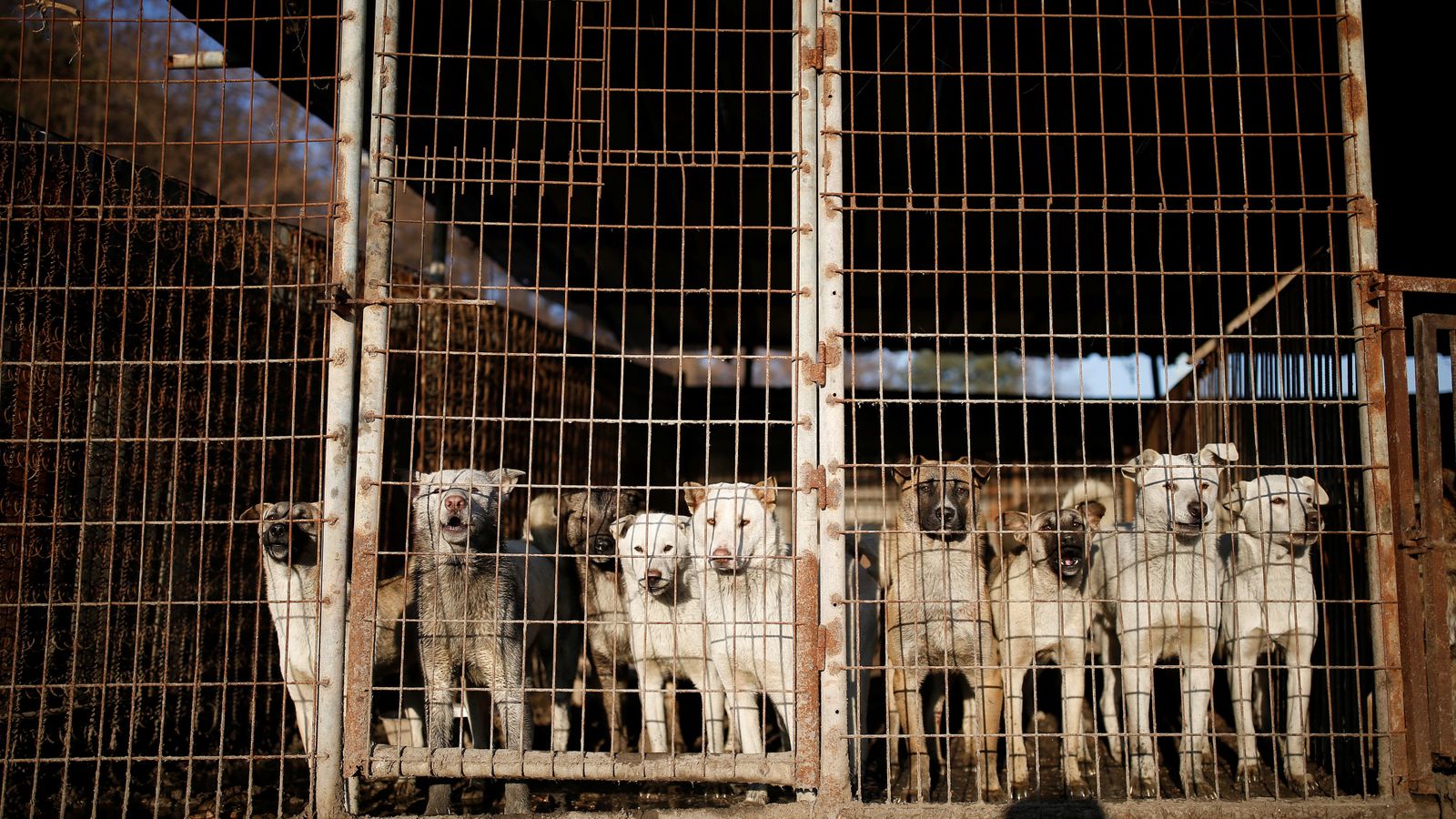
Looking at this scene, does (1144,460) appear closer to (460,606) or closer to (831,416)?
(831,416)

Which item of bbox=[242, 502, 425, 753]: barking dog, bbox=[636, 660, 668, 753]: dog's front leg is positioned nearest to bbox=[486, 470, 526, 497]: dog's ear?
bbox=[242, 502, 425, 753]: barking dog

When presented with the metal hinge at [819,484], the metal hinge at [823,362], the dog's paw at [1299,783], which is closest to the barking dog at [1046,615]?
the dog's paw at [1299,783]

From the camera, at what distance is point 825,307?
534 cm

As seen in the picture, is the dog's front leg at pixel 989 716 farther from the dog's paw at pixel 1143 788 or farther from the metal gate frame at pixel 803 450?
the metal gate frame at pixel 803 450

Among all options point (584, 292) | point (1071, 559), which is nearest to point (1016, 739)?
point (1071, 559)

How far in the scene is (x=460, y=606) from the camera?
632 cm

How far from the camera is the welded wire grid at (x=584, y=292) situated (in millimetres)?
5184

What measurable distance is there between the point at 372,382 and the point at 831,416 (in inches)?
92.1

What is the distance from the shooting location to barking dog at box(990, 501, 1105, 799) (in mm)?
6203

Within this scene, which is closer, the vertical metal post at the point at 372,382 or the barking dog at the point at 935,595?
the vertical metal post at the point at 372,382

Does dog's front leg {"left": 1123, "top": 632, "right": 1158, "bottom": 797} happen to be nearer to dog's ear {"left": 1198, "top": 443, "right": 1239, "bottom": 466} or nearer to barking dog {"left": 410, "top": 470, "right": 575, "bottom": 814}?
dog's ear {"left": 1198, "top": 443, "right": 1239, "bottom": 466}

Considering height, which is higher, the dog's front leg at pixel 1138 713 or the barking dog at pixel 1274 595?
the barking dog at pixel 1274 595

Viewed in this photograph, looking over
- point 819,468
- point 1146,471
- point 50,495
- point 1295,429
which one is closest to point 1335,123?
point 1295,429

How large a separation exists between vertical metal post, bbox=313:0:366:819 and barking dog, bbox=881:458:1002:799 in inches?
124
